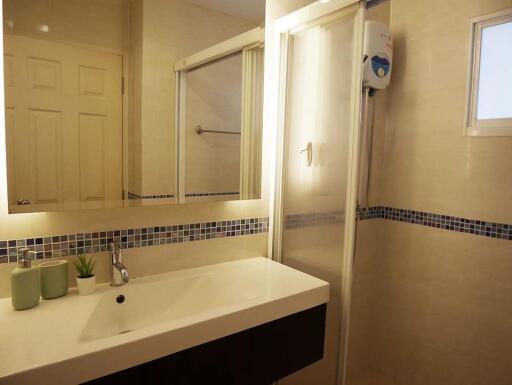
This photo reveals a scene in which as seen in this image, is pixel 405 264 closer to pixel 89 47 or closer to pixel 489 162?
pixel 489 162

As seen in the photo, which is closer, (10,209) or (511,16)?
(10,209)

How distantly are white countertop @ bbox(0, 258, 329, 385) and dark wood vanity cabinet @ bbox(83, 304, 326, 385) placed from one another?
29 millimetres

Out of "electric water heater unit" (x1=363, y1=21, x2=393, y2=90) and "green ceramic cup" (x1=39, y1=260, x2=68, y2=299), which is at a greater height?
"electric water heater unit" (x1=363, y1=21, x2=393, y2=90)

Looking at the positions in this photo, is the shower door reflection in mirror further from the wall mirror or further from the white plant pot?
the white plant pot

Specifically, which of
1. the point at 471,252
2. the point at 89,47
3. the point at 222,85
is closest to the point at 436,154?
the point at 471,252

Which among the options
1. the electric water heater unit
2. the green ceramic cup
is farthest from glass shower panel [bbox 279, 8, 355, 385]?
the green ceramic cup

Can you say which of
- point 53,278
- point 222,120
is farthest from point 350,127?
point 53,278

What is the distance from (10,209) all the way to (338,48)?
130cm

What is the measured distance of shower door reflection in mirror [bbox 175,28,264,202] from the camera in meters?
1.47

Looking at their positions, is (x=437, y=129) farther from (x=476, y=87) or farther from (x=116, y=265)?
(x=116, y=265)

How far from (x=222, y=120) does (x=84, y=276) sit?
0.81 metres

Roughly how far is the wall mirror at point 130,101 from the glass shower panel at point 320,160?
7.2 inches

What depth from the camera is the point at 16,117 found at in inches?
44.1

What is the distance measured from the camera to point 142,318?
51.1 inches
